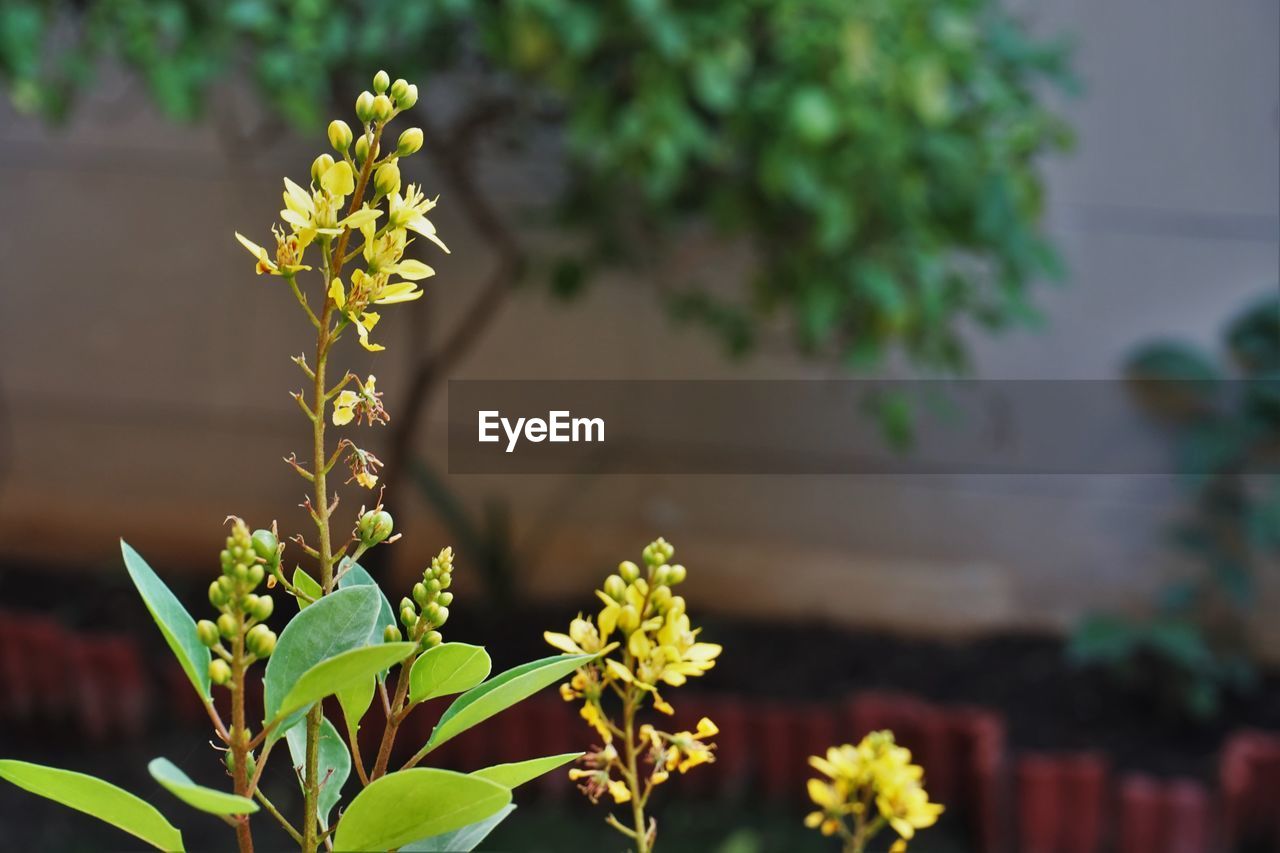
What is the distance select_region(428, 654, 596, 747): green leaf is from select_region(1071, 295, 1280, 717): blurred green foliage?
225 centimetres

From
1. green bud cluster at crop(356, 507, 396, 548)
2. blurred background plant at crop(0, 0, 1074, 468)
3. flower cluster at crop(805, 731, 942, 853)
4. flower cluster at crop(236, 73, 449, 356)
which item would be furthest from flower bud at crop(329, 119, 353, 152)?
blurred background plant at crop(0, 0, 1074, 468)

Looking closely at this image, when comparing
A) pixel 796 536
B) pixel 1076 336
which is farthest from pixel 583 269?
pixel 1076 336

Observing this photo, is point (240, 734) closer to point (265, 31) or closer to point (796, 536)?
point (265, 31)

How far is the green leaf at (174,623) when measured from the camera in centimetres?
38

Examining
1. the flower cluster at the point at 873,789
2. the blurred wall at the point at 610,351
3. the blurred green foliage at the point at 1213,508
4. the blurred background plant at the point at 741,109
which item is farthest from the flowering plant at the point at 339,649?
the blurred wall at the point at 610,351

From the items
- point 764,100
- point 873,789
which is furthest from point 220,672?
point 764,100

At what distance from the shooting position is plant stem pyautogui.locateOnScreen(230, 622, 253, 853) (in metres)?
0.36

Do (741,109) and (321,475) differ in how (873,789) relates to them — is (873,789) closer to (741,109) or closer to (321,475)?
→ (321,475)

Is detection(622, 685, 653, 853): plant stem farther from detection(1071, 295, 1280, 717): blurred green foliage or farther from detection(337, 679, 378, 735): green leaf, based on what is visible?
detection(1071, 295, 1280, 717): blurred green foliage

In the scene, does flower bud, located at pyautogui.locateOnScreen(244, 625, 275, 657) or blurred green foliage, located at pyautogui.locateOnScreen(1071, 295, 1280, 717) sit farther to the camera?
blurred green foliage, located at pyautogui.locateOnScreen(1071, 295, 1280, 717)

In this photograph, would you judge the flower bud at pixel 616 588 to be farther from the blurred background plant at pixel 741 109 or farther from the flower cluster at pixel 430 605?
the blurred background plant at pixel 741 109

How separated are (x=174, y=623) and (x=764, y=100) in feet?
4.92

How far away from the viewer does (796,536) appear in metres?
2.94

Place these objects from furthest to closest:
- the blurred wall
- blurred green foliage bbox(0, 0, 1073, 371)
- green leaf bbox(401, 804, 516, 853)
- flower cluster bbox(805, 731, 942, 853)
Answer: the blurred wall < blurred green foliage bbox(0, 0, 1073, 371) < flower cluster bbox(805, 731, 942, 853) < green leaf bbox(401, 804, 516, 853)
